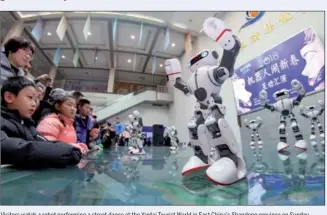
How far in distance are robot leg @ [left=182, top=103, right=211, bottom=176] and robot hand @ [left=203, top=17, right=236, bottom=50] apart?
0.98 feet

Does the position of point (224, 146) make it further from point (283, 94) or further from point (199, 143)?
point (283, 94)

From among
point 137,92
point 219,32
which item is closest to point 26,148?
point 219,32

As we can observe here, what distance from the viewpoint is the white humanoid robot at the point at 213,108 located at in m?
0.62

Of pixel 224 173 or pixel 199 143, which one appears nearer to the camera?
pixel 224 173

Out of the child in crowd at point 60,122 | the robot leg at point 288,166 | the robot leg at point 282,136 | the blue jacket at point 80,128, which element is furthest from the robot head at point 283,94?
the blue jacket at point 80,128

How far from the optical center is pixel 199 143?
0.86m

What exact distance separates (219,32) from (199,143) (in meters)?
0.46

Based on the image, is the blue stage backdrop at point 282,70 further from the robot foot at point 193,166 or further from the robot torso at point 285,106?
the robot foot at point 193,166

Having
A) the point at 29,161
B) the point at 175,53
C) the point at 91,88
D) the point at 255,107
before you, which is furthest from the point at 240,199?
the point at 91,88

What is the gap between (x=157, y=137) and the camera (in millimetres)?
4891

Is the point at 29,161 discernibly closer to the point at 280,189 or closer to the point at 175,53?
the point at 280,189

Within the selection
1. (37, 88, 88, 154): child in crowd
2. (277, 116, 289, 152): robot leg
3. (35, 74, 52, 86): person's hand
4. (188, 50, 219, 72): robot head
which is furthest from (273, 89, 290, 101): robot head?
(35, 74, 52, 86): person's hand

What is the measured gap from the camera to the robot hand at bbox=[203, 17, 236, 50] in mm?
643

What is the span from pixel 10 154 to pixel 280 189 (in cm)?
76
